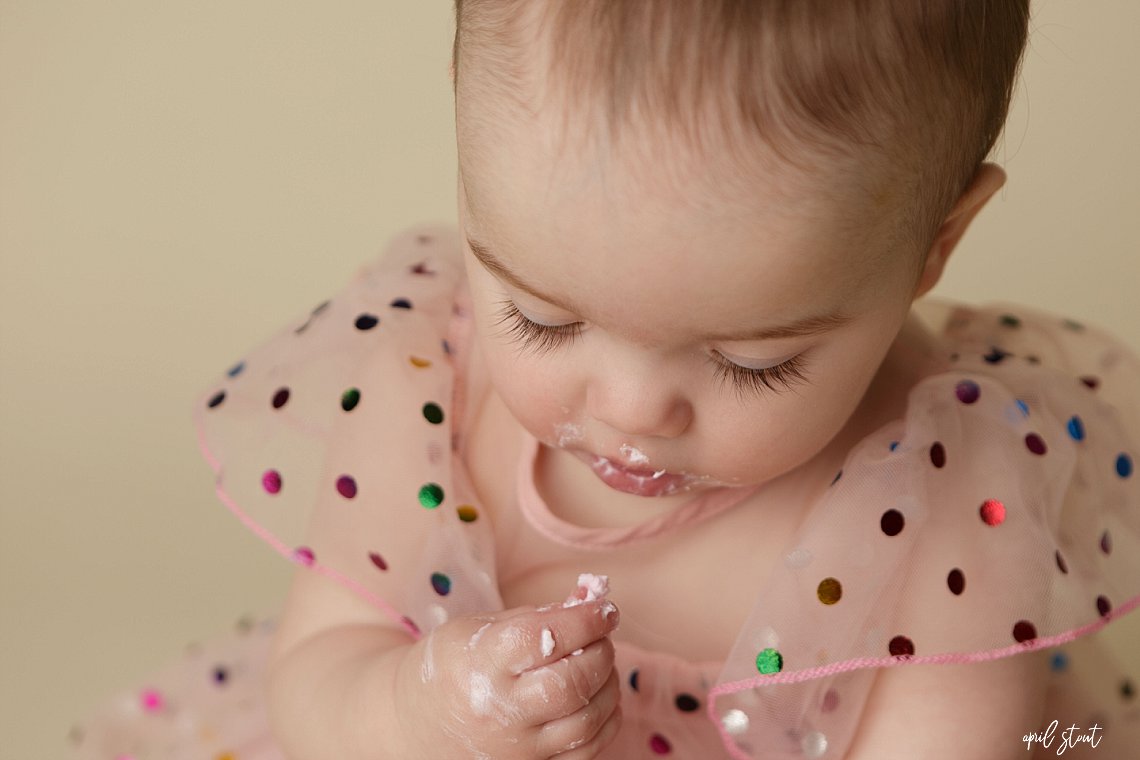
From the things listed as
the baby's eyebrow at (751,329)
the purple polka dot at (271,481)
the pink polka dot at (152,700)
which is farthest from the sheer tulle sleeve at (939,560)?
the pink polka dot at (152,700)

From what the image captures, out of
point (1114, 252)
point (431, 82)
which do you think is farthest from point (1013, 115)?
point (431, 82)

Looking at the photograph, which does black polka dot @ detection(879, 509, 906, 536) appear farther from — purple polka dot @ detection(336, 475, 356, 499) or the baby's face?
purple polka dot @ detection(336, 475, 356, 499)

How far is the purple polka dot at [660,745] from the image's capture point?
1.07 metres

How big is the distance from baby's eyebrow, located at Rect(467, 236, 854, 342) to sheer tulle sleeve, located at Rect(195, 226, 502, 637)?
274 millimetres

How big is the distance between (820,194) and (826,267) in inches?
1.7

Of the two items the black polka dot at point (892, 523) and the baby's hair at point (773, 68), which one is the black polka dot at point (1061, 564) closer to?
the black polka dot at point (892, 523)

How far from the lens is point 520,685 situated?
874 millimetres

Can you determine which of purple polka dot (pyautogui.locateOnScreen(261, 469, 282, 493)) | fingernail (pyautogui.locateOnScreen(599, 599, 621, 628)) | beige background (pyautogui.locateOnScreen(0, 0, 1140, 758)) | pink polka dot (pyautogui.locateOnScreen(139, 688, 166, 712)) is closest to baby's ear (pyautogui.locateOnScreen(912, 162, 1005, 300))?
fingernail (pyautogui.locateOnScreen(599, 599, 621, 628))

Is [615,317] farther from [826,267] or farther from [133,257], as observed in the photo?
[133,257]

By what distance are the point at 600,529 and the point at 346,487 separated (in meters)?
0.19

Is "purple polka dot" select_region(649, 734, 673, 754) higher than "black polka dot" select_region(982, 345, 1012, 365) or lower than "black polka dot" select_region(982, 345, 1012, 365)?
lower

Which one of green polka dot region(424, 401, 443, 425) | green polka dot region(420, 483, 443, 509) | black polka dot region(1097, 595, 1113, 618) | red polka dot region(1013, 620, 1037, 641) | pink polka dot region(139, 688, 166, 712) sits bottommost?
pink polka dot region(139, 688, 166, 712)

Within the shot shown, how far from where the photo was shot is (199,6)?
192 cm

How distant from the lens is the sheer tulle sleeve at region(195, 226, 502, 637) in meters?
1.05
